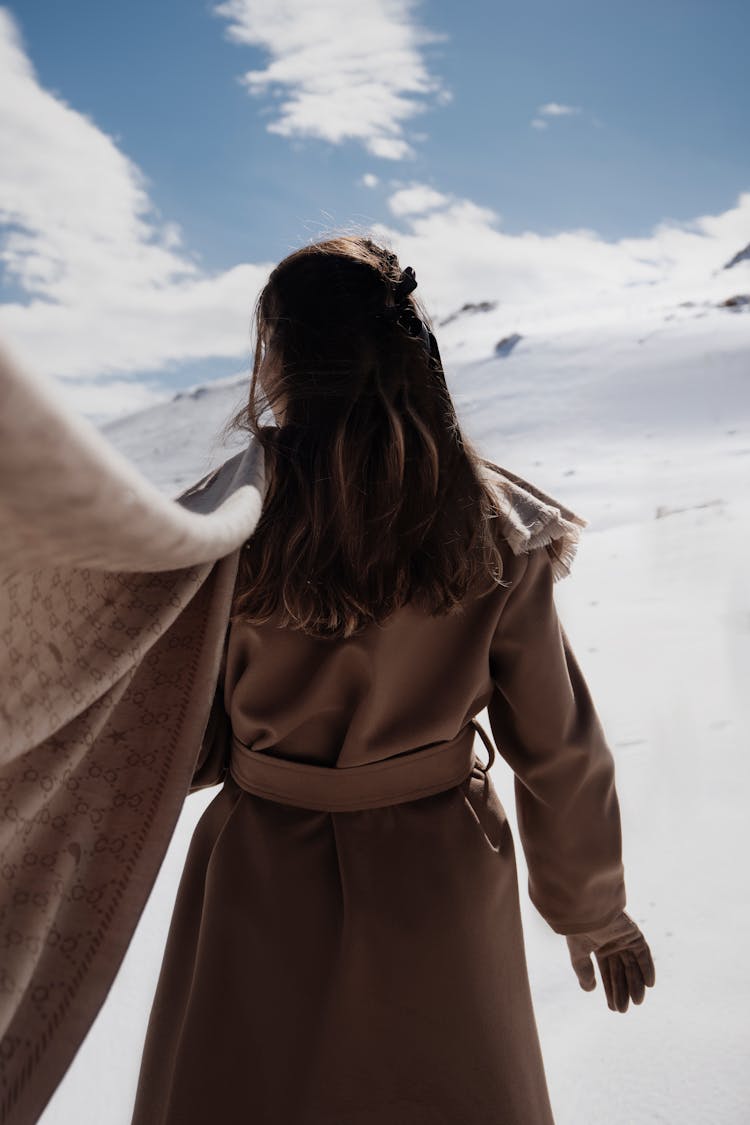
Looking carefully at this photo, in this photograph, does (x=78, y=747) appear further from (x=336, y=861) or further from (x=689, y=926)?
(x=689, y=926)

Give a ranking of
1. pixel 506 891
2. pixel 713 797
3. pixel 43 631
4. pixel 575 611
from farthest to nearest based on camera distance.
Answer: pixel 575 611, pixel 713 797, pixel 506 891, pixel 43 631

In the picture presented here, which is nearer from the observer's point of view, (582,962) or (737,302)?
(582,962)

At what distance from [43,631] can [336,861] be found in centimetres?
55

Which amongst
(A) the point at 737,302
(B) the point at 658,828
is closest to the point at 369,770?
(B) the point at 658,828

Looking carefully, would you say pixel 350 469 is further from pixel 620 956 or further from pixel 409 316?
Result: pixel 620 956

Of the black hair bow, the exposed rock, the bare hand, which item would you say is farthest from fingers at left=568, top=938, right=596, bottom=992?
the exposed rock

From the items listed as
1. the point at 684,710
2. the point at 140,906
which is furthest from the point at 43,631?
the point at 684,710

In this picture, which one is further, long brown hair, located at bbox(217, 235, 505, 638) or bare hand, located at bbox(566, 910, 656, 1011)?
bare hand, located at bbox(566, 910, 656, 1011)

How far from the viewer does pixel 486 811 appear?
3.78ft

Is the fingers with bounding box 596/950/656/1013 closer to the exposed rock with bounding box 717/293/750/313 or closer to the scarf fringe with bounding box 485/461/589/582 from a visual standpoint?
the scarf fringe with bounding box 485/461/589/582

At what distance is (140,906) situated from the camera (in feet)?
2.72

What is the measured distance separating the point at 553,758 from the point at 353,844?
28 cm

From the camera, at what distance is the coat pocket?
1.13m

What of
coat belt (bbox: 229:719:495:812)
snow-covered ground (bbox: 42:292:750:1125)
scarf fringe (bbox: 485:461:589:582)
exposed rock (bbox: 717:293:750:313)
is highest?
exposed rock (bbox: 717:293:750:313)
